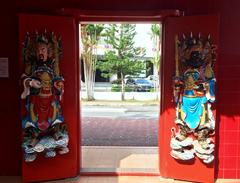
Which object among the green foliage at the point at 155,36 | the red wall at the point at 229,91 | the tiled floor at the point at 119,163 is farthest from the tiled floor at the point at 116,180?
the green foliage at the point at 155,36

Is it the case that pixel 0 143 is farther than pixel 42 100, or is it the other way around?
pixel 0 143

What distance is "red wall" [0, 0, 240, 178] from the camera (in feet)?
11.5

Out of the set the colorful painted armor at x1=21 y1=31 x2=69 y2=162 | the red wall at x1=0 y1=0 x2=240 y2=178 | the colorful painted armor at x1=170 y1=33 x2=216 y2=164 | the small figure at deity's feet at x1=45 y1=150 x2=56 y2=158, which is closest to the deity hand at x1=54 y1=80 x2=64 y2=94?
the colorful painted armor at x1=21 y1=31 x2=69 y2=162

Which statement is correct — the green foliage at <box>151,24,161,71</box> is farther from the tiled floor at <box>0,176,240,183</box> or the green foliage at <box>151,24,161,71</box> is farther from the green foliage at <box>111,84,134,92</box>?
the tiled floor at <box>0,176,240,183</box>

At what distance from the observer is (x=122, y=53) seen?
13453 millimetres

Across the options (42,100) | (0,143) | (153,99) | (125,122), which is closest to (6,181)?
(0,143)

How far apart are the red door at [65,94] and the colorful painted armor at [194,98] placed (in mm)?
1181

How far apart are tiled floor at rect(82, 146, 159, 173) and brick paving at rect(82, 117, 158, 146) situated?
555mm

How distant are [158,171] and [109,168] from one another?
66cm

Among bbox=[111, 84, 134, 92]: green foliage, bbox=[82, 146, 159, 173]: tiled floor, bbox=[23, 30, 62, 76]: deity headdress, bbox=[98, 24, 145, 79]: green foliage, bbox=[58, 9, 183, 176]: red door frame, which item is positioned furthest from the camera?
bbox=[111, 84, 134, 92]: green foliage

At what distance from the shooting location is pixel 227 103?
3.58m

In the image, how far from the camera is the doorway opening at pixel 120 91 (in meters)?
5.59

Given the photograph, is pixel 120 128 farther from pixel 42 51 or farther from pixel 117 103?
pixel 117 103

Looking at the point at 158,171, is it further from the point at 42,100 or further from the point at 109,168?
the point at 42,100
